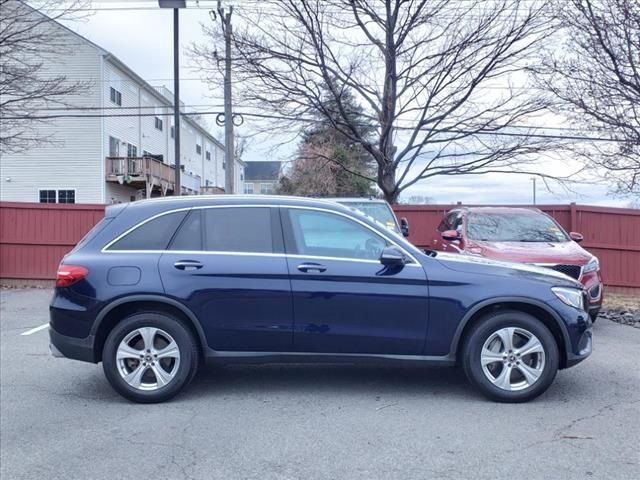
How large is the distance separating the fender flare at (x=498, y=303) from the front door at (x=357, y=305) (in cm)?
28

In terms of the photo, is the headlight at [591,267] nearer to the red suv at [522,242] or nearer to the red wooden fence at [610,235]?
the red suv at [522,242]

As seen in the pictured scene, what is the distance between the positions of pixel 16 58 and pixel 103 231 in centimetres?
1123

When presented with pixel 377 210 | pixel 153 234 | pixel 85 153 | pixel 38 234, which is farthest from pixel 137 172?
pixel 153 234

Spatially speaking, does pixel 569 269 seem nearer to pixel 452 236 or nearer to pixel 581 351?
pixel 452 236

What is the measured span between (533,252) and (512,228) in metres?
1.27

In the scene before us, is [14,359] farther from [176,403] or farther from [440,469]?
[440,469]

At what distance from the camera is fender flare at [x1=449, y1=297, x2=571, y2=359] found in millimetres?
4805

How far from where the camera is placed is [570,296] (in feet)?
16.2

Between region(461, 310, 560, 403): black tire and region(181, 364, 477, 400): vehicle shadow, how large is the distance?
32cm

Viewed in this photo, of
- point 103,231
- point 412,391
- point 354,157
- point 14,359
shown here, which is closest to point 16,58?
point 14,359

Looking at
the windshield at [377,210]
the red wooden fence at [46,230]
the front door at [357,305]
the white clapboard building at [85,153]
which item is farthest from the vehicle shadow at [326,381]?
the white clapboard building at [85,153]

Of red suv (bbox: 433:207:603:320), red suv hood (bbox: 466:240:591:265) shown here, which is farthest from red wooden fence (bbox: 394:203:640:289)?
red suv hood (bbox: 466:240:591:265)

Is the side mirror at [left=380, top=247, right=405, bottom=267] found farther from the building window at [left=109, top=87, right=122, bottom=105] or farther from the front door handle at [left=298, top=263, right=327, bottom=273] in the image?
the building window at [left=109, top=87, right=122, bottom=105]

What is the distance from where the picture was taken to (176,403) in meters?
4.95
